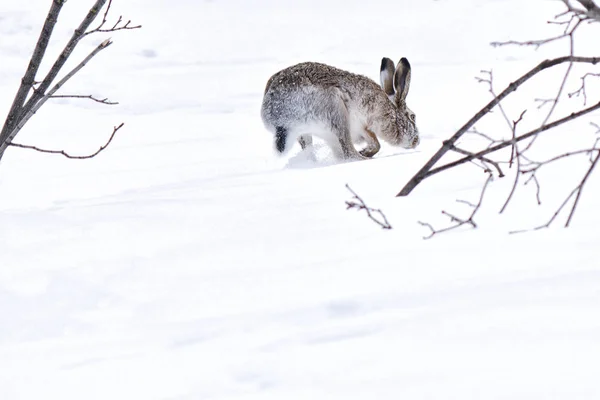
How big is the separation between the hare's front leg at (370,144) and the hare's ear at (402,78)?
439 millimetres

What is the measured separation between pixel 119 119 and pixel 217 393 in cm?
687

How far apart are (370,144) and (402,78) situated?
590mm

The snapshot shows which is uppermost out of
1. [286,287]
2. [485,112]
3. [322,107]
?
[485,112]

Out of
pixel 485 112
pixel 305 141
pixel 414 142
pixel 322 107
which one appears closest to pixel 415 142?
pixel 414 142

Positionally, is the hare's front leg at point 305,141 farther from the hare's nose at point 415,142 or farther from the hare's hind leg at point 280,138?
the hare's nose at point 415,142

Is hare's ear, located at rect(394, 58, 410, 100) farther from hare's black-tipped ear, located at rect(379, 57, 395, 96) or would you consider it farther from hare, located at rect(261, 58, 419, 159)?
hare, located at rect(261, 58, 419, 159)

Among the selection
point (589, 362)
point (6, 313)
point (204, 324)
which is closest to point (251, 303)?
point (204, 324)

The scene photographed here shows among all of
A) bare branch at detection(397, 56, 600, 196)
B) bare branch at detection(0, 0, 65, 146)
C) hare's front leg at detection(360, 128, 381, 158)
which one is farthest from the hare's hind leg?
bare branch at detection(0, 0, 65, 146)

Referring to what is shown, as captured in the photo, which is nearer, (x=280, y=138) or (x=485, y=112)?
(x=485, y=112)

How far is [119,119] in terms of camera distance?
877 cm

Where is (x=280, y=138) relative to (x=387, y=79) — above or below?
below

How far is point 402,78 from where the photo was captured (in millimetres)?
7199

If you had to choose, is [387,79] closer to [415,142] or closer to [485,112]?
[415,142]

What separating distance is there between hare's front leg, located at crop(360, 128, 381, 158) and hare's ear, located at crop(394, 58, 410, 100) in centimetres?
44
